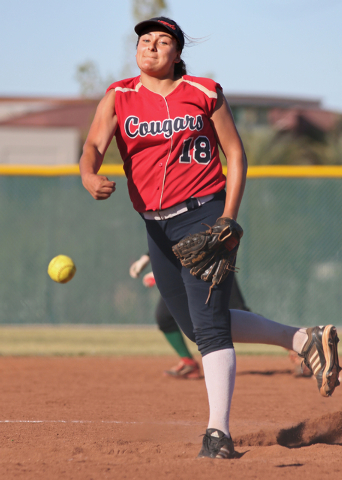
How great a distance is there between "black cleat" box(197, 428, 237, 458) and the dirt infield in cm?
8

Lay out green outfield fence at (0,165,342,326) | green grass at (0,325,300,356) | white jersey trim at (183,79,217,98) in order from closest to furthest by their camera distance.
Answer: white jersey trim at (183,79,217,98), green grass at (0,325,300,356), green outfield fence at (0,165,342,326)

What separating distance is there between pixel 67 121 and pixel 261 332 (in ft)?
98.1

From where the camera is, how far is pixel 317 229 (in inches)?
347

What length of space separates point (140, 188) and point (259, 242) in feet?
20.1

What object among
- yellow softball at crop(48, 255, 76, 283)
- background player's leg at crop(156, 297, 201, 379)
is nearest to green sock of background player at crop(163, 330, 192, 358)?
background player's leg at crop(156, 297, 201, 379)

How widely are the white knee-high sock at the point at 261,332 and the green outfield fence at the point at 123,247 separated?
5.67 meters

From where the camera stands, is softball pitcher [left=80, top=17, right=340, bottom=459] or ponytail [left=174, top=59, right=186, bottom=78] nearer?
softball pitcher [left=80, top=17, right=340, bottom=459]

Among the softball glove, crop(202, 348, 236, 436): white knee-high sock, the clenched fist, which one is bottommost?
crop(202, 348, 236, 436): white knee-high sock

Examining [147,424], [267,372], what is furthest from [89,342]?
[147,424]

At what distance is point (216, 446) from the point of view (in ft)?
8.68

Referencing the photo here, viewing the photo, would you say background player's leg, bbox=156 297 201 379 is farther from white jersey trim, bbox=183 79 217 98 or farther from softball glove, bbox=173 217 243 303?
white jersey trim, bbox=183 79 217 98

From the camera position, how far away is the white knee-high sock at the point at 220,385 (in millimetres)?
2701

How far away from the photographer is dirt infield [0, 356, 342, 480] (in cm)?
248

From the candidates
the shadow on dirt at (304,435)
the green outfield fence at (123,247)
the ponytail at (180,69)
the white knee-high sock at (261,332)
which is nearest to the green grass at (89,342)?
the green outfield fence at (123,247)
